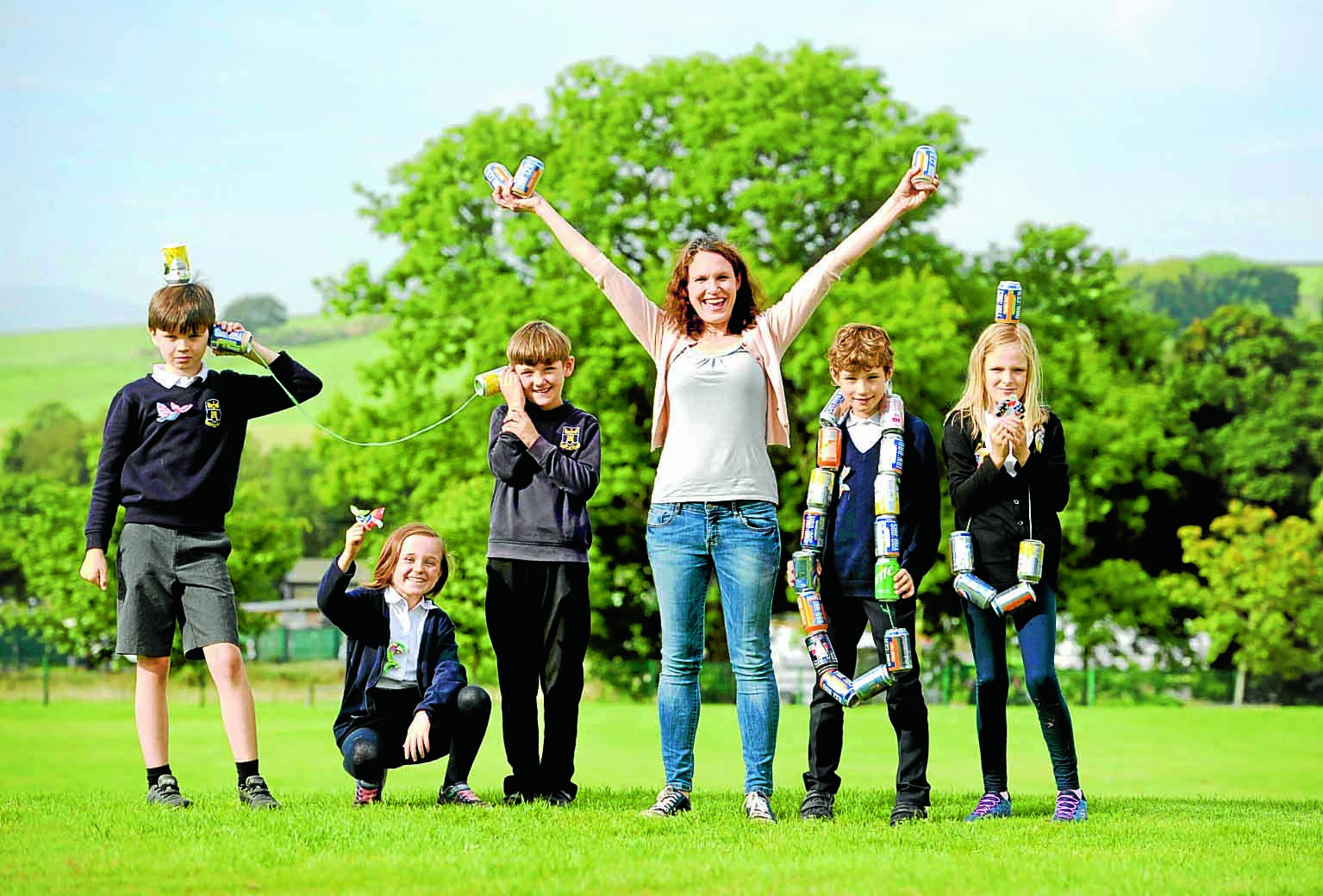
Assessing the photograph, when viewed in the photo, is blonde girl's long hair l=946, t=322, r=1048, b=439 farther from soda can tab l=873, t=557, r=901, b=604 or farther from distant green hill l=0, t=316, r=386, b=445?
distant green hill l=0, t=316, r=386, b=445

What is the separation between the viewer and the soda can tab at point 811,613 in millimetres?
5680

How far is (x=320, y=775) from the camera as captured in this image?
13875 mm

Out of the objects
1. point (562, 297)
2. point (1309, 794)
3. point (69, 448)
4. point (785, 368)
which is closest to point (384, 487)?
point (562, 297)

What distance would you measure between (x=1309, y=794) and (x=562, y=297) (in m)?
13.7

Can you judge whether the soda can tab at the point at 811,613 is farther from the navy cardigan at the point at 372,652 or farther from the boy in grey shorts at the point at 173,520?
the boy in grey shorts at the point at 173,520

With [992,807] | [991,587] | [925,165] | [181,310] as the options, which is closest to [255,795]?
[181,310]

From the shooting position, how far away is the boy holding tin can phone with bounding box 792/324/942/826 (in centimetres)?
573

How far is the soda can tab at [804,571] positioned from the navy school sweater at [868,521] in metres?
0.13

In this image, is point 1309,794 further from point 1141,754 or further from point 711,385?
point 711,385

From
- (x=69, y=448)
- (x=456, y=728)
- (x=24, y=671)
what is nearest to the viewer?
(x=456, y=728)

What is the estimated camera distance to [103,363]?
76.7 meters

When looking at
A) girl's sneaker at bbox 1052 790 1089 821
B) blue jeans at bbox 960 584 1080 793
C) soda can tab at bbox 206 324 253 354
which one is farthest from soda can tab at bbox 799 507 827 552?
soda can tab at bbox 206 324 253 354

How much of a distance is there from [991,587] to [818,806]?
45.1 inches

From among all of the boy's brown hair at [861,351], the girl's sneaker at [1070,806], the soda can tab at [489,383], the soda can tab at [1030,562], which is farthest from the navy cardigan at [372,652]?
the girl's sneaker at [1070,806]
